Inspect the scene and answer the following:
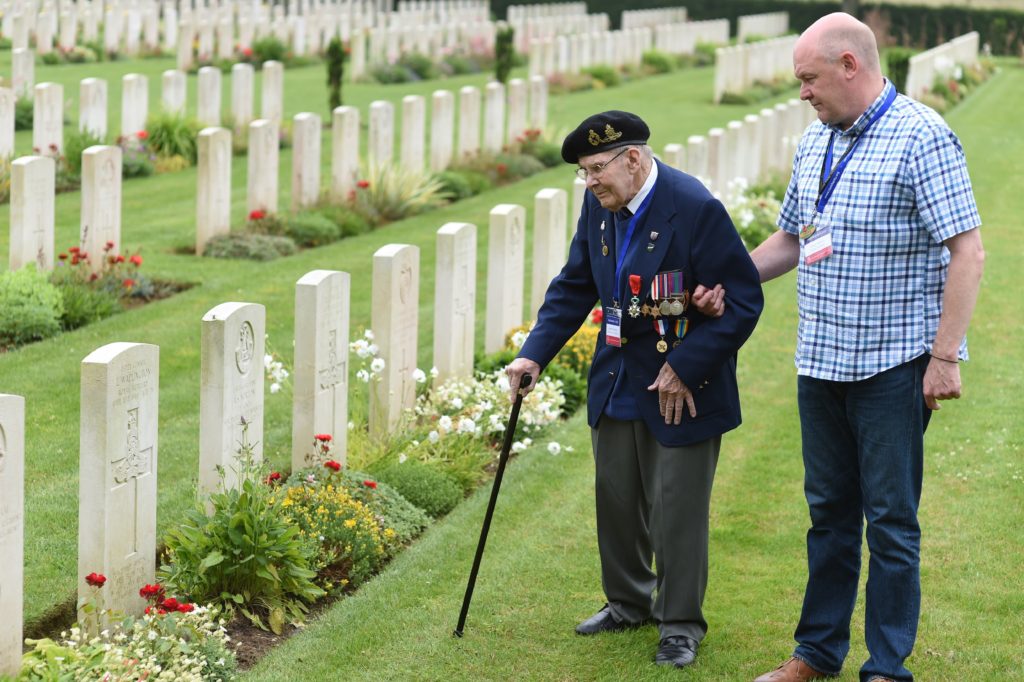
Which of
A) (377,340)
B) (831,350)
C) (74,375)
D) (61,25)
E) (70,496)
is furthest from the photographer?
(61,25)

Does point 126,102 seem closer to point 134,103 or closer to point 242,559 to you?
point 134,103

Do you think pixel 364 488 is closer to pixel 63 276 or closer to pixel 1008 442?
pixel 1008 442

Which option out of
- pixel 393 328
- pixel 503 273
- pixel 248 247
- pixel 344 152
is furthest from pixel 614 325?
pixel 344 152

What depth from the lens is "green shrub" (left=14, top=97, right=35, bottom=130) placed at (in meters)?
16.0

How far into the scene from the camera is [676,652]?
4523 mm

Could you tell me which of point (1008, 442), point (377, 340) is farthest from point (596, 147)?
point (1008, 442)

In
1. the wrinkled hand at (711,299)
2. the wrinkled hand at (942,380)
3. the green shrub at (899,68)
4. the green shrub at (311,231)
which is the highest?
the green shrub at (899,68)

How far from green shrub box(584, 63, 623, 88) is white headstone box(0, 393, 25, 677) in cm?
2290

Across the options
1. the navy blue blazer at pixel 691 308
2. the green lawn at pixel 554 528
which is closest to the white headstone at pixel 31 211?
the green lawn at pixel 554 528

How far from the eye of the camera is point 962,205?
12.6 ft

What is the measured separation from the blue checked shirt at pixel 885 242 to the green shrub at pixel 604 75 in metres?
22.5

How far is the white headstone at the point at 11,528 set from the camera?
3.94 m

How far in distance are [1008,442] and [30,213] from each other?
6.38 m

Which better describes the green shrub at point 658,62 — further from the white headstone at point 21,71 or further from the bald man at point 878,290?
the bald man at point 878,290
